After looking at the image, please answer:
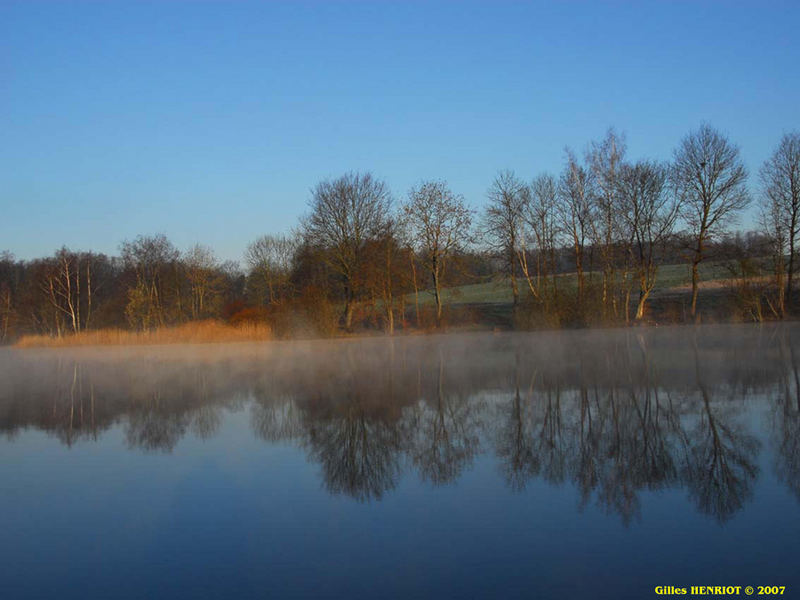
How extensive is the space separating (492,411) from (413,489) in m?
4.44

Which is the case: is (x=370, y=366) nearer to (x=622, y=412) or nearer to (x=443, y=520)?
(x=622, y=412)

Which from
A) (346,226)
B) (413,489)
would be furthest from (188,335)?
(413,489)

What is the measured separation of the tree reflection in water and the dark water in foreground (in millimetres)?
55

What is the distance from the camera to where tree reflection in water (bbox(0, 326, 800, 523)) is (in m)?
7.05

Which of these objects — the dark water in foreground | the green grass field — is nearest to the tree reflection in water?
the dark water in foreground

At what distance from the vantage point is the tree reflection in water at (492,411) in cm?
705

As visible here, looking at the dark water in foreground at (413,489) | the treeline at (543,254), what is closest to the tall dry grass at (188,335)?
the treeline at (543,254)

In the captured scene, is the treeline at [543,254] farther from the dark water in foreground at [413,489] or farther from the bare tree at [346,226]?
the dark water in foreground at [413,489]

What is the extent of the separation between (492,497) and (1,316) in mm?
55592

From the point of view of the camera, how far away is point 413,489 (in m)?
6.73

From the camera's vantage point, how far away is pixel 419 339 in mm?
33469

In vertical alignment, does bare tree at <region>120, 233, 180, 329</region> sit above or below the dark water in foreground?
above

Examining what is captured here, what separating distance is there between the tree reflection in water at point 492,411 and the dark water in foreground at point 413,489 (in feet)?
0.18

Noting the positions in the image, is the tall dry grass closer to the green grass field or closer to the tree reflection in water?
the tree reflection in water
